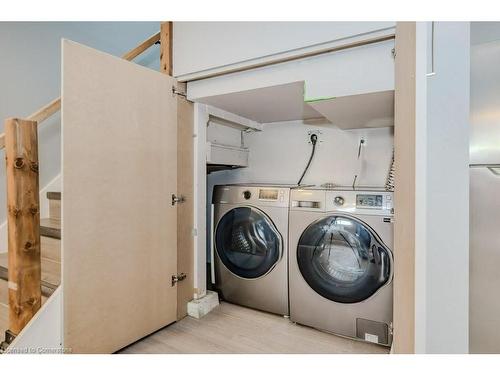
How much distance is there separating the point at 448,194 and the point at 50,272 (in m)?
2.22

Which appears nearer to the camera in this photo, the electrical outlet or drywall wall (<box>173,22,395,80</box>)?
drywall wall (<box>173,22,395,80</box>)

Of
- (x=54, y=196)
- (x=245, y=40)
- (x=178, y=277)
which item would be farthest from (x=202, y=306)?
(x=245, y=40)

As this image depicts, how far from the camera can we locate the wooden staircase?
1583 mm

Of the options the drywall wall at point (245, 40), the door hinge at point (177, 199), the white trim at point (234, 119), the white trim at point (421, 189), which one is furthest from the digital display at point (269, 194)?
the white trim at point (421, 189)

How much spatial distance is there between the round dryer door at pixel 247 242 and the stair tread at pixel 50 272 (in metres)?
1.13

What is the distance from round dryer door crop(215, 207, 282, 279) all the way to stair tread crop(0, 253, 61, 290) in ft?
3.70

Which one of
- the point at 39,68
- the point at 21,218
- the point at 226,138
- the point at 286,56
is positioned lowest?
the point at 21,218

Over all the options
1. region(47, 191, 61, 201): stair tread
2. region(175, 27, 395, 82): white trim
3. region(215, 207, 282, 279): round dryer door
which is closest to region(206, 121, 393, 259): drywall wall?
region(215, 207, 282, 279): round dryer door

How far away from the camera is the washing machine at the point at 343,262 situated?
1.69 metres

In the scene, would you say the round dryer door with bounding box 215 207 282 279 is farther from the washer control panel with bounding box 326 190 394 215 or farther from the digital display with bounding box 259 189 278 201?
the washer control panel with bounding box 326 190 394 215

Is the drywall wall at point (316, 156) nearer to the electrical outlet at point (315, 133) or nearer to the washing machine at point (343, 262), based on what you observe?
the electrical outlet at point (315, 133)

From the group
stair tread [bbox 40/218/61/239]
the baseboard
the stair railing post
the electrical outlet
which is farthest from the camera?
the electrical outlet

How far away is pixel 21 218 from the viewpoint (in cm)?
131

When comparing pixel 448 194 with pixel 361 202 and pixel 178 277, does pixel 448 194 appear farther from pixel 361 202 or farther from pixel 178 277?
pixel 178 277
